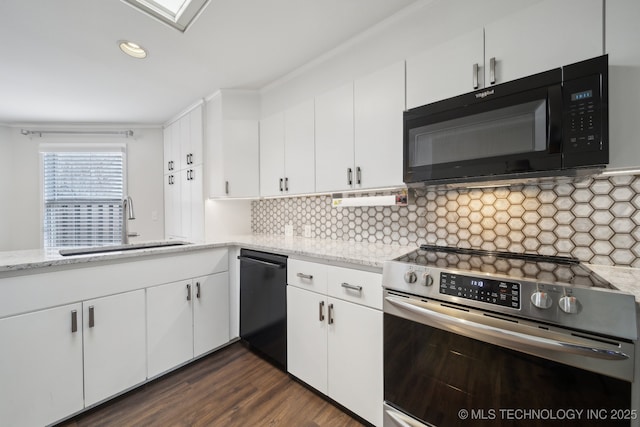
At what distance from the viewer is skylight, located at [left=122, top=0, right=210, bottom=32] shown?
1.43 meters

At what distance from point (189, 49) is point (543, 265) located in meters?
2.59

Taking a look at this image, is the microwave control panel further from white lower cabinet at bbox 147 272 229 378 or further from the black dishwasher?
white lower cabinet at bbox 147 272 229 378

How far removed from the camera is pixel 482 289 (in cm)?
96

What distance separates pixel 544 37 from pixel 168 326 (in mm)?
2716

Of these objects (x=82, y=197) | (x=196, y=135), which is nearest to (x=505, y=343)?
(x=196, y=135)

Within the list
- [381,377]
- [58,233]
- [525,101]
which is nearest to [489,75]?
[525,101]

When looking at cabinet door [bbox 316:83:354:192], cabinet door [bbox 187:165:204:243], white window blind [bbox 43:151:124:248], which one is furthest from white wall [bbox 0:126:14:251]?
cabinet door [bbox 316:83:354:192]

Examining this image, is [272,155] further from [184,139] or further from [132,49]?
[184,139]

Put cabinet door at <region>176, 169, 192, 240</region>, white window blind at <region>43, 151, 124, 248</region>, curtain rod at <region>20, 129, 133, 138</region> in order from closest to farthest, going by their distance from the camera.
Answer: cabinet door at <region>176, 169, 192, 240</region>
curtain rod at <region>20, 129, 133, 138</region>
white window blind at <region>43, 151, 124, 248</region>

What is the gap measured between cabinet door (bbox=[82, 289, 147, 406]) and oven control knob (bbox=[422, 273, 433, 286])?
177cm

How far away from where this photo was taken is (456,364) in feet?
3.39

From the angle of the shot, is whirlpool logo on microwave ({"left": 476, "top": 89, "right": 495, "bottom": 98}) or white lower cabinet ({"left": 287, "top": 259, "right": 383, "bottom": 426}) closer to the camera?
whirlpool logo on microwave ({"left": 476, "top": 89, "right": 495, "bottom": 98})

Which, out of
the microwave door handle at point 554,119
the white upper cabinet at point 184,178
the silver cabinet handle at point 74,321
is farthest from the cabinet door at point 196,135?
the microwave door handle at point 554,119

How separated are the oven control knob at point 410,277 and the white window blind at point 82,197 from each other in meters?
4.04
